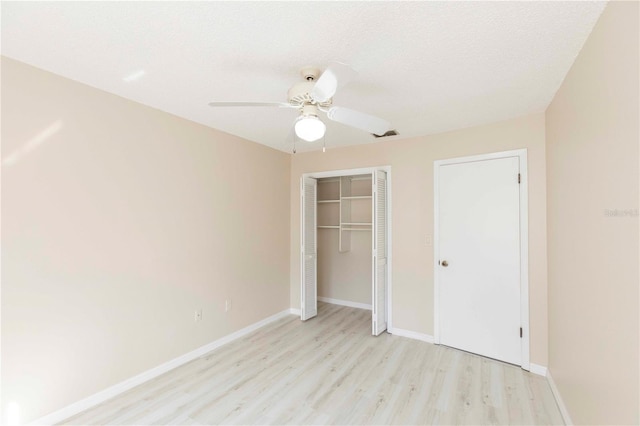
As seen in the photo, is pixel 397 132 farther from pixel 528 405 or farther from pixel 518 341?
pixel 528 405

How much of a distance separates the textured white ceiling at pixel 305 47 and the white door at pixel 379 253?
4.23 ft

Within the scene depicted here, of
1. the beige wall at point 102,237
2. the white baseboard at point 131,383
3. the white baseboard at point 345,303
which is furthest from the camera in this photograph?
→ the white baseboard at point 345,303

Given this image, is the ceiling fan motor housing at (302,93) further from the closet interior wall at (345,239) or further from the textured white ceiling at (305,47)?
the closet interior wall at (345,239)

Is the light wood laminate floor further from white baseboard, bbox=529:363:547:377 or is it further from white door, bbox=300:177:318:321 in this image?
white door, bbox=300:177:318:321

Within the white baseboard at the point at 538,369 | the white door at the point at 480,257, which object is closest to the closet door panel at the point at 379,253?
the white door at the point at 480,257

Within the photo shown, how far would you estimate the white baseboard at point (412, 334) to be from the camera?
3359mm

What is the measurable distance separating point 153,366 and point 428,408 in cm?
237

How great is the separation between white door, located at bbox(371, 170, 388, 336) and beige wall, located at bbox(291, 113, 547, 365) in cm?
15

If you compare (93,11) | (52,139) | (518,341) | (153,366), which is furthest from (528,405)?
(52,139)

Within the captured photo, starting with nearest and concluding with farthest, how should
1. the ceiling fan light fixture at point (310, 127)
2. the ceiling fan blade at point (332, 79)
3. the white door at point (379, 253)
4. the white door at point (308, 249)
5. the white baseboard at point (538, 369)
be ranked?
the ceiling fan blade at point (332, 79) → the ceiling fan light fixture at point (310, 127) → the white baseboard at point (538, 369) → the white door at point (379, 253) → the white door at point (308, 249)

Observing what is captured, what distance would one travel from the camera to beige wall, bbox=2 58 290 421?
74.4 inches

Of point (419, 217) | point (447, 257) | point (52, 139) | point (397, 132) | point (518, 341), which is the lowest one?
point (518, 341)

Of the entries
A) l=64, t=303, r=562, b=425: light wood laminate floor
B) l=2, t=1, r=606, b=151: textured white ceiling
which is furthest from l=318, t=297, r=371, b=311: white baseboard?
l=2, t=1, r=606, b=151: textured white ceiling

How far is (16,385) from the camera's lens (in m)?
1.86
